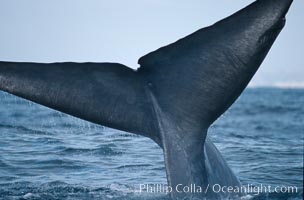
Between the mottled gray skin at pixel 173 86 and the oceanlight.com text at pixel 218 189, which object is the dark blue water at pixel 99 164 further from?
the mottled gray skin at pixel 173 86

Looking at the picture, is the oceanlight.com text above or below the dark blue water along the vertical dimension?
above

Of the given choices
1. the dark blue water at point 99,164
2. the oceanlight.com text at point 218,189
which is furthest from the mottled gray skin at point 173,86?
the dark blue water at point 99,164

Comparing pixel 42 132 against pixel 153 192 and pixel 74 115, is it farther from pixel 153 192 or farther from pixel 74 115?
pixel 74 115

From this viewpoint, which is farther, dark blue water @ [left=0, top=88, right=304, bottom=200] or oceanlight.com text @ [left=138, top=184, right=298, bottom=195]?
dark blue water @ [left=0, top=88, right=304, bottom=200]

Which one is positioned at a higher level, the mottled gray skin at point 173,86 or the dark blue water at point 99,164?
the mottled gray skin at point 173,86

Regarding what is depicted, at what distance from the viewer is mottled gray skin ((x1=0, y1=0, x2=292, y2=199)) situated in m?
3.85

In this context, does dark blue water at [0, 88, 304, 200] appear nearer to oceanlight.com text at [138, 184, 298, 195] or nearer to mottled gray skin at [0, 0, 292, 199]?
oceanlight.com text at [138, 184, 298, 195]

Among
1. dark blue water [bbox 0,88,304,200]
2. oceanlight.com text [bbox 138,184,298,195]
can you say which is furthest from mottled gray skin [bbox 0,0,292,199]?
dark blue water [bbox 0,88,304,200]

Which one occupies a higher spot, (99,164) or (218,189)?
(218,189)

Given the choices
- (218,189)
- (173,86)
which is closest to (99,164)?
(218,189)

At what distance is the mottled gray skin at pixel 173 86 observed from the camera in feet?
12.6

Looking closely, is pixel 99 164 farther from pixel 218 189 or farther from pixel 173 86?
pixel 173 86

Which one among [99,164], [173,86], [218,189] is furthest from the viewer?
[99,164]

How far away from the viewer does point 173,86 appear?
13.8ft
